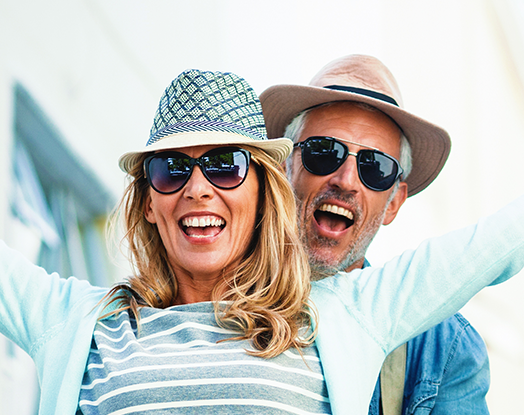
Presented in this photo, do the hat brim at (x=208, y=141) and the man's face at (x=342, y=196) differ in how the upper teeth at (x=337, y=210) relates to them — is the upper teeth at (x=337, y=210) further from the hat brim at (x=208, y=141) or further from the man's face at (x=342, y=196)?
the hat brim at (x=208, y=141)

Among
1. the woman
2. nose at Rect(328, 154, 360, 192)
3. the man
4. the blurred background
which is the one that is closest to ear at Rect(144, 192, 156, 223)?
the woman

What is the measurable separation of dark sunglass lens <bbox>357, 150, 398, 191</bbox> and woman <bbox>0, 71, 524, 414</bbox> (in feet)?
1.44

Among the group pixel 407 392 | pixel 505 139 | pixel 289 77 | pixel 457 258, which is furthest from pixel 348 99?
pixel 505 139

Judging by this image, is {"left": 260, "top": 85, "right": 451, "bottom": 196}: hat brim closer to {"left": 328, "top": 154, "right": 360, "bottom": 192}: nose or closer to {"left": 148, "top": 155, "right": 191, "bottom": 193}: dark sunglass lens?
{"left": 328, "top": 154, "right": 360, "bottom": 192}: nose

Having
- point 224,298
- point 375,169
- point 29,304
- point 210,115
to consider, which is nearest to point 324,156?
point 375,169

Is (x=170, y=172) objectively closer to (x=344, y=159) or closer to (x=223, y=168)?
(x=223, y=168)

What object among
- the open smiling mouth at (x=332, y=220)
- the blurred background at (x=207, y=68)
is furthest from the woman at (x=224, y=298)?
the blurred background at (x=207, y=68)

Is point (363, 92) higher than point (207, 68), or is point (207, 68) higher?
point (363, 92)

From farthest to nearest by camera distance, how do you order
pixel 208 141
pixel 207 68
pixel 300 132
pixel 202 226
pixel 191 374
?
pixel 207 68
pixel 300 132
pixel 202 226
pixel 208 141
pixel 191 374

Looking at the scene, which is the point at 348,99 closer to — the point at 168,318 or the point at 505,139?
the point at 168,318

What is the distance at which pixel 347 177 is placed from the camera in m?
2.22

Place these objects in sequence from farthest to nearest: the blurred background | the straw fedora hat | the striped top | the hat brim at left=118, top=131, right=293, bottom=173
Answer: the blurred background, the straw fedora hat, the hat brim at left=118, top=131, right=293, bottom=173, the striped top

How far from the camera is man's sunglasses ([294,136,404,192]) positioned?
225 centimetres

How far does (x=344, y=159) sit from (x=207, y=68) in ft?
16.0
